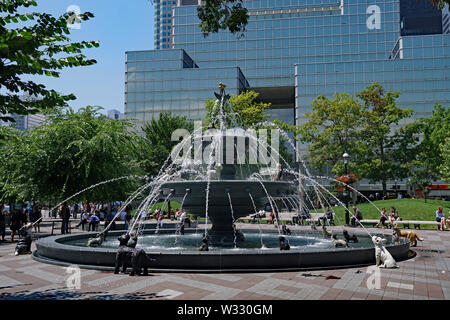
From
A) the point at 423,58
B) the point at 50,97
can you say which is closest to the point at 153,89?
the point at 423,58

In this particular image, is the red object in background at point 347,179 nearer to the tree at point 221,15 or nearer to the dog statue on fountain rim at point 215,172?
the dog statue on fountain rim at point 215,172

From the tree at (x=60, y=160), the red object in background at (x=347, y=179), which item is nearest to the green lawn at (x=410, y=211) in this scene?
the red object in background at (x=347, y=179)

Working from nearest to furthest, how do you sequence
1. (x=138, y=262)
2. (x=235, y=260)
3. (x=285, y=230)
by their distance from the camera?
(x=138, y=262) → (x=235, y=260) → (x=285, y=230)

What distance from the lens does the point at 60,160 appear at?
19688 millimetres

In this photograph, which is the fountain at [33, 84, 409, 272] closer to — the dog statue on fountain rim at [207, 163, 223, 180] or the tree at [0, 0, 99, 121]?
the dog statue on fountain rim at [207, 163, 223, 180]

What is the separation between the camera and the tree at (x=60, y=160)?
19.2 meters

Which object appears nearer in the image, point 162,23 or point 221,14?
point 221,14

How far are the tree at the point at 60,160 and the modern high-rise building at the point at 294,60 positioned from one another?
148ft

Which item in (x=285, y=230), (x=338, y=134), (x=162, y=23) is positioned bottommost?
(x=285, y=230)

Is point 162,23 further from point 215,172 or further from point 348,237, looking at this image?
point 348,237

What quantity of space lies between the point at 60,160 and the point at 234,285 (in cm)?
1508

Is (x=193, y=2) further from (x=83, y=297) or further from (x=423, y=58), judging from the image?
(x=83, y=297)

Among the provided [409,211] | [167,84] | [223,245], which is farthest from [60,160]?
[167,84]
